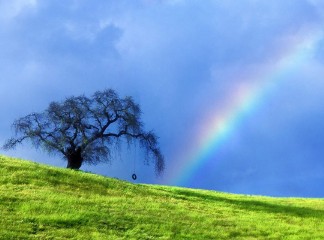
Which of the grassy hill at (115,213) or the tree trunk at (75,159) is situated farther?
the tree trunk at (75,159)

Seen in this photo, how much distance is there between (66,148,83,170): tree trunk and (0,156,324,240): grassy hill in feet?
62.3

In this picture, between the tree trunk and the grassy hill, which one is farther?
the tree trunk

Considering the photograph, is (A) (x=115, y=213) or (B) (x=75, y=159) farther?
(B) (x=75, y=159)

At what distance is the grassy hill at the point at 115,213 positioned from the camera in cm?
2239

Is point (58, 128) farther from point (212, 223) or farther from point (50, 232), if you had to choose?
point (50, 232)

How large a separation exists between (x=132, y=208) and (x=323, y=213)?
1649 centimetres

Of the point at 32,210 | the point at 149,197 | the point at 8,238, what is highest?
the point at 149,197

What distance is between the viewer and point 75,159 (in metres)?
56.7

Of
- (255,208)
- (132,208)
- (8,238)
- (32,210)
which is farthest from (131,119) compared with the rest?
(8,238)

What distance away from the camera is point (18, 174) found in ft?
107

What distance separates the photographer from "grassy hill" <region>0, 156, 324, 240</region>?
22.4m

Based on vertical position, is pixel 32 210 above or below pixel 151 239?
above

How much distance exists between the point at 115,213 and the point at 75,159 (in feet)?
103

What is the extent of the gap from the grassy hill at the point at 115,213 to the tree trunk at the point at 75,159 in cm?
1899
